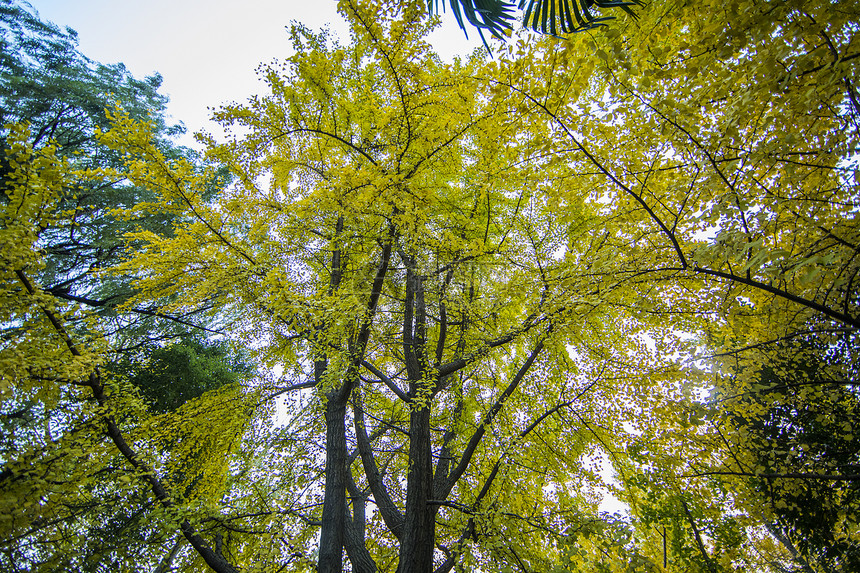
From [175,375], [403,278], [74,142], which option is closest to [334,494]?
[403,278]

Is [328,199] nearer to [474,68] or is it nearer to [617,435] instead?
[474,68]

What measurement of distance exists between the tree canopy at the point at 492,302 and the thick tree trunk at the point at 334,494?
3cm

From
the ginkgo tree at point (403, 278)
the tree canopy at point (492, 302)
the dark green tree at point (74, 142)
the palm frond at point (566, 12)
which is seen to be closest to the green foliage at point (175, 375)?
the dark green tree at point (74, 142)

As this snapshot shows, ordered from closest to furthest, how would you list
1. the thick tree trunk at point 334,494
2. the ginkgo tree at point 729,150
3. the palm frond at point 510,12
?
the palm frond at point 510,12 < the ginkgo tree at point 729,150 < the thick tree trunk at point 334,494

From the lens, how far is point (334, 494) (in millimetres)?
4121

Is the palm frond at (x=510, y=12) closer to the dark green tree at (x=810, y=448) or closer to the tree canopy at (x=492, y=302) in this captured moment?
the tree canopy at (x=492, y=302)

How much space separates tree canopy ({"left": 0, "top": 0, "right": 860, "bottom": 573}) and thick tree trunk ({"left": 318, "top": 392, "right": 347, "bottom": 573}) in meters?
0.03

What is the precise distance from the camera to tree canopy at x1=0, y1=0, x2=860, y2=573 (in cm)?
203

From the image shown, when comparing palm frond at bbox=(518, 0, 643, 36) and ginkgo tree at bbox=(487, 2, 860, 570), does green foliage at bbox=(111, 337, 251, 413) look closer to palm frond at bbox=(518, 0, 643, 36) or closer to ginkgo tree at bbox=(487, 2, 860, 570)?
ginkgo tree at bbox=(487, 2, 860, 570)

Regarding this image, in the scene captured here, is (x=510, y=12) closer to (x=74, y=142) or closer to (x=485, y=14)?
(x=485, y=14)

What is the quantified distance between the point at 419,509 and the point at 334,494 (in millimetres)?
1079

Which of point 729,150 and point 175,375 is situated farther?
point 175,375

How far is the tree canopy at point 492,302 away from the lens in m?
2.03

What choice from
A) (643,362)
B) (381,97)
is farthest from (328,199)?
(643,362)
